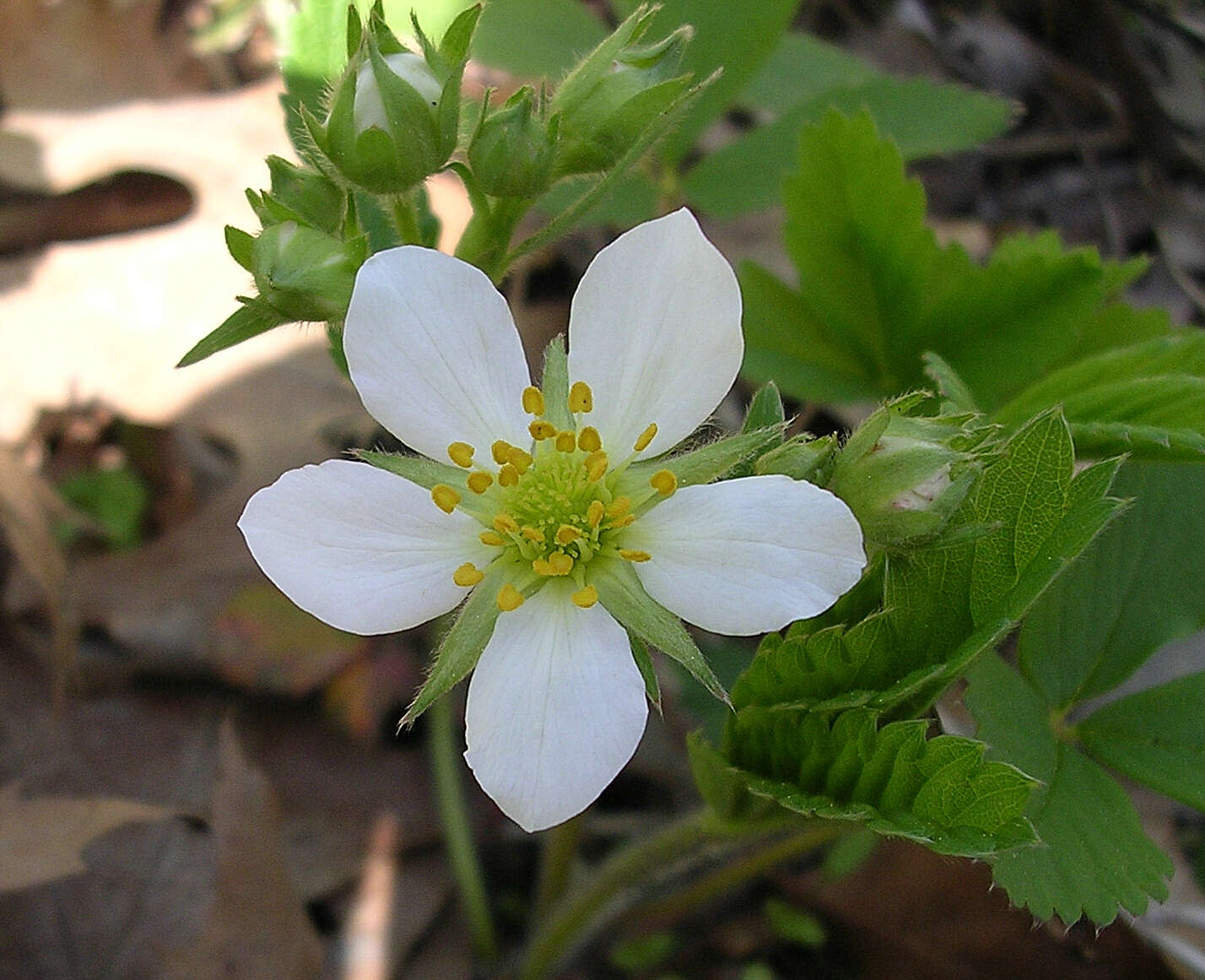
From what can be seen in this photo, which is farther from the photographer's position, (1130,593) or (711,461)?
(1130,593)

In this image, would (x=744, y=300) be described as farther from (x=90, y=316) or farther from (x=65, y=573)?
(x=90, y=316)

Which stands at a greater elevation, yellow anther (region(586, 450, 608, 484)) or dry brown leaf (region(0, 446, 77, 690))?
yellow anther (region(586, 450, 608, 484))

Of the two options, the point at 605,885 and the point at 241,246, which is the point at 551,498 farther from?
the point at 605,885

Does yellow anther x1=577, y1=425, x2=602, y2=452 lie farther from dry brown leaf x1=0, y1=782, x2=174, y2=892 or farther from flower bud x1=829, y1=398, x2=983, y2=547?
dry brown leaf x1=0, y1=782, x2=174, y2=892

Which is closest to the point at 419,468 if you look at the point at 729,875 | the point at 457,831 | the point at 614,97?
the point at 614,97

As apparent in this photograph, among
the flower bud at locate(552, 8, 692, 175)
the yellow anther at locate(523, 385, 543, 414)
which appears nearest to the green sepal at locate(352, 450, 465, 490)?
the yellow anther at locate(523, 385, 543, 414)

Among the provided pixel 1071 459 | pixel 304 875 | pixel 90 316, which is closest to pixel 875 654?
pixel 1071 459
